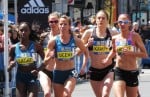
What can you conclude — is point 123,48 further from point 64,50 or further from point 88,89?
point 88,89

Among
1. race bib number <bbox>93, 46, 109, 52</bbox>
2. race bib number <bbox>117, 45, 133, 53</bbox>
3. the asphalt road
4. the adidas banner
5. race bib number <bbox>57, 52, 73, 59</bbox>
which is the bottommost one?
the asphalt road

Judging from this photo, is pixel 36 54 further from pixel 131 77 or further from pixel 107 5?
pixel 107 5

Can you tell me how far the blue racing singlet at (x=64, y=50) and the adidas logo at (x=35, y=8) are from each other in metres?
5.69

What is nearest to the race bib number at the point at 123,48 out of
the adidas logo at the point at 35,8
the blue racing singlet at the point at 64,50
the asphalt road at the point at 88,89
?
the blue racing singlet at the point at 64,50

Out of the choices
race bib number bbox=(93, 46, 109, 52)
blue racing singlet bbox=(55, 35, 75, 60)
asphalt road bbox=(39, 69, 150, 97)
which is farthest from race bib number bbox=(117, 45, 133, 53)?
asphalt road bbox=(39, 69, 150, 97)

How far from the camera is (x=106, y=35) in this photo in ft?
32.4

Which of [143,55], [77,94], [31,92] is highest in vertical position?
[143,55]

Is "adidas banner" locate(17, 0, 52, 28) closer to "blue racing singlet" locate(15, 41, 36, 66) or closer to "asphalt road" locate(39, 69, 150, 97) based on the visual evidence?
"asphalt road" locate(39, 69, 150, 97)

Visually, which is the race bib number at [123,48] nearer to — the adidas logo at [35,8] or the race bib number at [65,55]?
the race bib number at [65,55]

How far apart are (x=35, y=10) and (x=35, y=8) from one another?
0.18 ft

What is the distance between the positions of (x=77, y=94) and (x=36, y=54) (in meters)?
5.51

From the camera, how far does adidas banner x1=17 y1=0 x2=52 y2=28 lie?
49.0 feet

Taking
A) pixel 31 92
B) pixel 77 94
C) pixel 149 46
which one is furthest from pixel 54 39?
pixel 149 46

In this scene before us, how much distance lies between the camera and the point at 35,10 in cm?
1502
